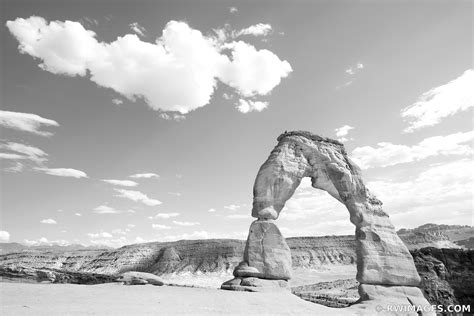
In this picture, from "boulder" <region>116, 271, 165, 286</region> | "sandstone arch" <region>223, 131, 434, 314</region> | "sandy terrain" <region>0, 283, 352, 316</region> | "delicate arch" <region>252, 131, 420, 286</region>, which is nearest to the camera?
"sandy terrain" <region>0, 283, 352, 316</region>

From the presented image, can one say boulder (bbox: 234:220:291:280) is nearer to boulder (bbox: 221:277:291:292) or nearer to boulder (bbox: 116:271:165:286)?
boulder (bbox: 221:277:291:292)

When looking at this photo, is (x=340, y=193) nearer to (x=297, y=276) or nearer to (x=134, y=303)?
(x=134, y=303)

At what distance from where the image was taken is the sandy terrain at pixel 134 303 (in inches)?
285

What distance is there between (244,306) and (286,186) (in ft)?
23.8

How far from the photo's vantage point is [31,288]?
9727mm

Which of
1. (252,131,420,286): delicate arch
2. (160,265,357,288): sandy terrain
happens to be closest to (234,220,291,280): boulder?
(252,131,420,286): delicate arch

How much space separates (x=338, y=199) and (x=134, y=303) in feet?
38.3

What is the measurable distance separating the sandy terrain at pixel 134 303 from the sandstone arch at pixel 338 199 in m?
3.19

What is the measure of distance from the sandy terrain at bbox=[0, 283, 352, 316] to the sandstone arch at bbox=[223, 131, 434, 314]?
125 inches

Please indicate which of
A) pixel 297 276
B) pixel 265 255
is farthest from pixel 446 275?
pixel 297 276

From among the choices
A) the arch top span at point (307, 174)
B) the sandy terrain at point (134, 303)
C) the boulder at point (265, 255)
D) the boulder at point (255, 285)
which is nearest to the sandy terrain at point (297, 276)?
the arch top span at point (307, 174)

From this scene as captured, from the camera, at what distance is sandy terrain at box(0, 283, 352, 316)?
23.8 ft

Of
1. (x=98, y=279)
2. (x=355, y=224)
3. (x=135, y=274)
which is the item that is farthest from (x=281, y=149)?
(x=98, y=279)

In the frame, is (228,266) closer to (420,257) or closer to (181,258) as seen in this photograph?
(181,258)
